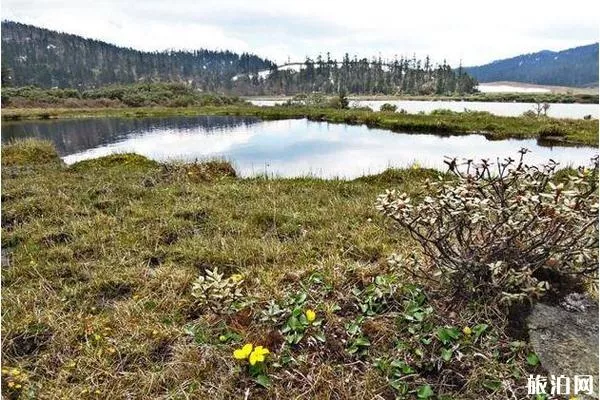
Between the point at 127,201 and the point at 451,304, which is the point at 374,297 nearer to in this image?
the point at 451,304

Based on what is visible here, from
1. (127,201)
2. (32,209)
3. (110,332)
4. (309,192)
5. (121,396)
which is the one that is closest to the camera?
(121,396)

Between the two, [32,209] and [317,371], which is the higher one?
[32,209]

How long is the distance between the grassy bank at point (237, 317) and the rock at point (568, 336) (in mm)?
129

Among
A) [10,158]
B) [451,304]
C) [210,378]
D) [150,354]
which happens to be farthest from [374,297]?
[10,158]

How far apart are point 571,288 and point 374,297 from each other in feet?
4.73

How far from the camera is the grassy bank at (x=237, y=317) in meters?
2.92

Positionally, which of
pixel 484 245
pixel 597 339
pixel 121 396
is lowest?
pixel 121 396

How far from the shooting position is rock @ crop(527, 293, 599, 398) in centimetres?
275

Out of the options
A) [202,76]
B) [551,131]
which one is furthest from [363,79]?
[551,131]

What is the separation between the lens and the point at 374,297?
11.9ft

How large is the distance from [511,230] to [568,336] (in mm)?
755

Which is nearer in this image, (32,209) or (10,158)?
(32,209)

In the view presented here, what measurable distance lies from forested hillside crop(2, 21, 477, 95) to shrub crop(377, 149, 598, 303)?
428ft

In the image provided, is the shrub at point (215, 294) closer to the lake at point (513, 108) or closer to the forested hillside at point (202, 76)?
the lake at point (513, 108)
